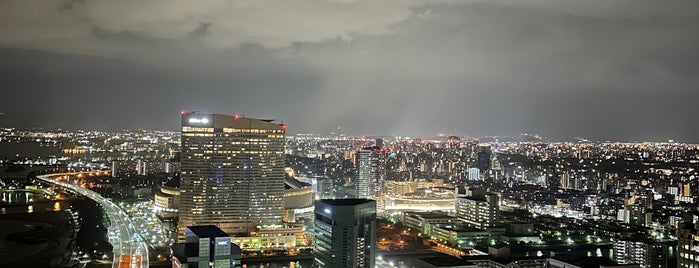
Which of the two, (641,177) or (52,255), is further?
(641,177)

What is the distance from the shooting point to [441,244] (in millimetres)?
16047

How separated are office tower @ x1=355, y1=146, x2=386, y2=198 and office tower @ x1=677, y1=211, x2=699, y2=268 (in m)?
14.9

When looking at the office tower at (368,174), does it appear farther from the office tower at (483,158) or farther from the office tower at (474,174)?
the office tower at (483,158)

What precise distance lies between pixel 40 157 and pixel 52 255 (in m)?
24.3

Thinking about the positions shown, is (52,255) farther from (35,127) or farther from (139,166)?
(35,127)

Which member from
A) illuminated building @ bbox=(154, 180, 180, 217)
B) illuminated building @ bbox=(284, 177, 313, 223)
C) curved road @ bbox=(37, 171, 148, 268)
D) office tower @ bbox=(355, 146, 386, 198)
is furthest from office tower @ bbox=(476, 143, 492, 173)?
curved road @ bbox=(37, 171, 148, 268)

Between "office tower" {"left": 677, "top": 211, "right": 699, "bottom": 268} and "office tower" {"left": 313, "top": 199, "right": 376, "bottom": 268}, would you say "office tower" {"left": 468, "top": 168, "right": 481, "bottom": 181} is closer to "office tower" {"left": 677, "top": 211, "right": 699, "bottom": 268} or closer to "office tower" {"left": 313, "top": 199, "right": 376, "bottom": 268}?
"office tower" {"left": 313, "top": 199, "right": 376, "bottom": 268}

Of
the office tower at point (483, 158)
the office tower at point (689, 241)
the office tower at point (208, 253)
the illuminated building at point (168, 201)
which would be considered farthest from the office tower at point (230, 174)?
the office tower at point (483, 158)

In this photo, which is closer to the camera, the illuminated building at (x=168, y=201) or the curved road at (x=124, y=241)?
the curved road at (x=124, y=241)

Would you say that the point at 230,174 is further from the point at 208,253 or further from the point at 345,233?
the point at 345,233

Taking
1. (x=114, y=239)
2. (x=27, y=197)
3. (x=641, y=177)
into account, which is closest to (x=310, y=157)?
(x=27, y=197)

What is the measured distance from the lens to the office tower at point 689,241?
7.84m

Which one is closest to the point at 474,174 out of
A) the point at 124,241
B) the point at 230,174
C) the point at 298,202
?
the point at 298,202

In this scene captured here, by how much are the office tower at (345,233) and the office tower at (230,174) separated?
625 centimetres
